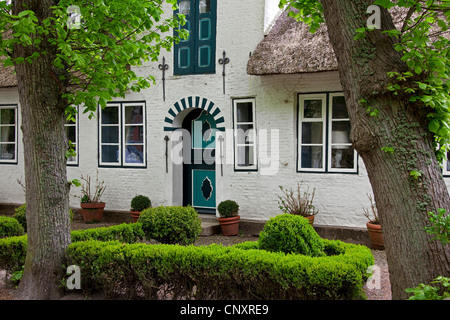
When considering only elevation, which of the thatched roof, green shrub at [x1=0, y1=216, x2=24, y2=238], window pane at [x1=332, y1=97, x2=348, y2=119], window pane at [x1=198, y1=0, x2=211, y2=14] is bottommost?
green shrub at [x1=0, y1=216, x2=24, y2=238]

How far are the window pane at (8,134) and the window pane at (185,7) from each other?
610 centimetres

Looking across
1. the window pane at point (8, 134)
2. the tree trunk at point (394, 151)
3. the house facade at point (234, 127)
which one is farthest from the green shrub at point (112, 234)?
the window pane at point (8, 134)

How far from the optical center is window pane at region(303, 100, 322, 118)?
9.97 meters

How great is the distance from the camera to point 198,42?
11.1 metres

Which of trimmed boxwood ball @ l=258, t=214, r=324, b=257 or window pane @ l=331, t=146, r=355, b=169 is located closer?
trimmed boxwood ball @ l=258, t=214, r=324, b=257

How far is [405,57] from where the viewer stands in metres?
3.92

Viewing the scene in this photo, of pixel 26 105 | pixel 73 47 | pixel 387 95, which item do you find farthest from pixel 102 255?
pixel 387 95

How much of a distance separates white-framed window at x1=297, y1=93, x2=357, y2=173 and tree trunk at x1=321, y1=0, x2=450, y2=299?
5572 mm

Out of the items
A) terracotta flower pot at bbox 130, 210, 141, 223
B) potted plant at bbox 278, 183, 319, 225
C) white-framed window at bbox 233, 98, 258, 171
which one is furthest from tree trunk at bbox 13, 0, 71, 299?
white-framed window at bbox 233, 98, 258, 171

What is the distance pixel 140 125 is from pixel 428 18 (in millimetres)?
8191

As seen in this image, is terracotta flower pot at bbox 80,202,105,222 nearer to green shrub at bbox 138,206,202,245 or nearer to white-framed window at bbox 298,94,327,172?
green shrub at bbox 138,206,202,245

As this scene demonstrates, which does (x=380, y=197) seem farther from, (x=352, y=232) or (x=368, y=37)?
(x=352, y=232)

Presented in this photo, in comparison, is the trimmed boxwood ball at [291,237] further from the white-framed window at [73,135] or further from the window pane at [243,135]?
Result: the white-framed window at [73,135]

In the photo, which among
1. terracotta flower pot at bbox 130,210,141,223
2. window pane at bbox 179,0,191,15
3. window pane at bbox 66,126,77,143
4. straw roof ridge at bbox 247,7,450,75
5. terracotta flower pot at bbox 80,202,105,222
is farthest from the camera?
window pane at bbox 66,126,77,143
